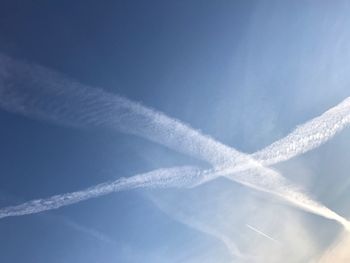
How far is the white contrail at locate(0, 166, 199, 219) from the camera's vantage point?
5242 millimetres

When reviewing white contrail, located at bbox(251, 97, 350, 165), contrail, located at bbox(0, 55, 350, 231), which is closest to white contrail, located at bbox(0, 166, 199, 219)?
contrail, located at bbox(0, 55, 350, 231)

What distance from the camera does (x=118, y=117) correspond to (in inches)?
207

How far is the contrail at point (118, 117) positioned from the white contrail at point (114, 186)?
6 cm

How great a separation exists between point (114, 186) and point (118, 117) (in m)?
0.62

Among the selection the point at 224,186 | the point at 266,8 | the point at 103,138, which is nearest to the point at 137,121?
the point at 103,138

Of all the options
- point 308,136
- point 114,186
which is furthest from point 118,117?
point 308,136

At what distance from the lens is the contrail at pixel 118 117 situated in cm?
472

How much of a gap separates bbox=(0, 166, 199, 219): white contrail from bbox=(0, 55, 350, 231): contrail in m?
0.06

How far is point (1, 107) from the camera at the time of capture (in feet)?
15.5

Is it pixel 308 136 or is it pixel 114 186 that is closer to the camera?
pixel 114 186

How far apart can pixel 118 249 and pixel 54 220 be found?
66cm

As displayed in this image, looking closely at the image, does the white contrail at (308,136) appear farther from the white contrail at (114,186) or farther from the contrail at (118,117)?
the white contrail at (114,186)

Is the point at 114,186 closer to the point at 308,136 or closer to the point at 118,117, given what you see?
the point at 118,117

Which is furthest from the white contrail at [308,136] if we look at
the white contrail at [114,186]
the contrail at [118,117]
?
the white contrail at [114,186]
